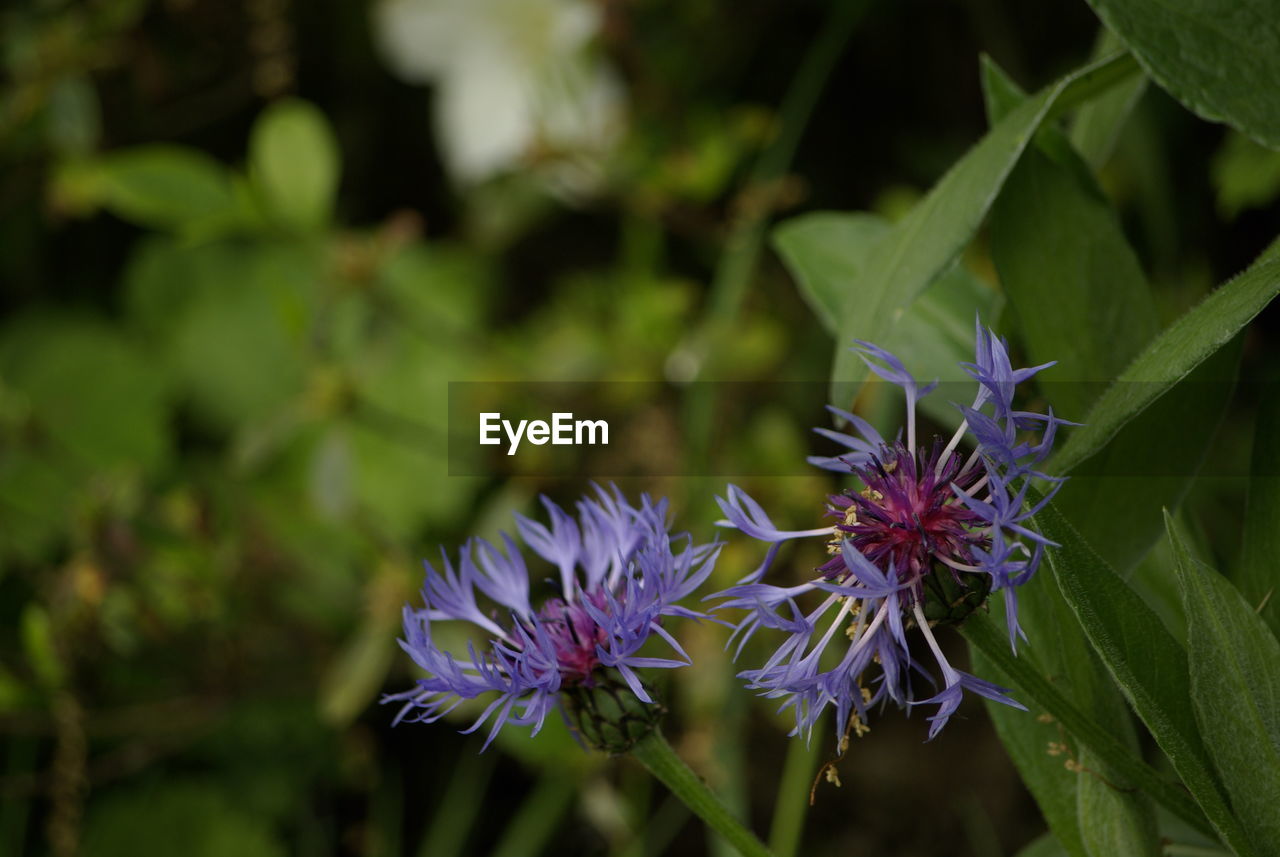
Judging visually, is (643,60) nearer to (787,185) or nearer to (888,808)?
(787,185)

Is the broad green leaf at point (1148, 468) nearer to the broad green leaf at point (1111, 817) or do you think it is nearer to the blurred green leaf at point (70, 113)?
the broad green leaf at point (1111, 817)

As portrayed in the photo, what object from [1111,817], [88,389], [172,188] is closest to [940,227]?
[1111,817]

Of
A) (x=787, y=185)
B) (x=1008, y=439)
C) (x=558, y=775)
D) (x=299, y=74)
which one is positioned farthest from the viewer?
(x=299, y=74)

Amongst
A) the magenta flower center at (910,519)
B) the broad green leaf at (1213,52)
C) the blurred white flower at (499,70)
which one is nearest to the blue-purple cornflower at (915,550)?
the magenta flower center at (910,519)

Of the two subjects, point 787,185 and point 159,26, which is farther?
point 159,26

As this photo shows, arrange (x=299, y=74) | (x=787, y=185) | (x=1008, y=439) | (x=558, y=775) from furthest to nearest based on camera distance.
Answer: (x=299, y=74)
(x=787, y=185)
(x=558, y=775)
(x=1008, y=439)

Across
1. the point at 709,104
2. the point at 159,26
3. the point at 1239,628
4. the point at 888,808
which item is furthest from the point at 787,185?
the point at 1239,628

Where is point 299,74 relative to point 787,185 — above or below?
above
